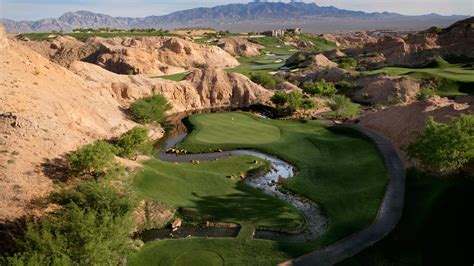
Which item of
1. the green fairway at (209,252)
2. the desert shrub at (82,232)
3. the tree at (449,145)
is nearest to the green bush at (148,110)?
the desert shrub at (82,232)

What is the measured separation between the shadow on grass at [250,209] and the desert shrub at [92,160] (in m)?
7.77

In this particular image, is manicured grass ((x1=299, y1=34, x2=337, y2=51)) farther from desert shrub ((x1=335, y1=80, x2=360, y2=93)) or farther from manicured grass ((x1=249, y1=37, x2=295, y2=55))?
desert shrub ((x1=335, y1=80, x2=360, y2=93))

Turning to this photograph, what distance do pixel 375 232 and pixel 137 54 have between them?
88437mm

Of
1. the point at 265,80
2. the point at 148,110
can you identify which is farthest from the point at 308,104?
the point at 148,110

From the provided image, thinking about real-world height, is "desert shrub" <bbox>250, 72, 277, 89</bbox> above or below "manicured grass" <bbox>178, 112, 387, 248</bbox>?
above

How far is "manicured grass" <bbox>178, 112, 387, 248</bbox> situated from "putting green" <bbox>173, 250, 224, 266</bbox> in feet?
17.0

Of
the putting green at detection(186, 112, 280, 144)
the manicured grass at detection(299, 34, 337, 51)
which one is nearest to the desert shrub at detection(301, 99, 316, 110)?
the putting green at detection(186, 112, 280, 144)

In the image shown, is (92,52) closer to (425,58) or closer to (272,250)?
(425,58)

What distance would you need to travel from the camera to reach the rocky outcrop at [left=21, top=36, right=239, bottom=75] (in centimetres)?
10056

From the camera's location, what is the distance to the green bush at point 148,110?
54.6 meters

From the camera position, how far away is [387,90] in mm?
68938

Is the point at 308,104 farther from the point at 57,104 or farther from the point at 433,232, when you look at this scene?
the point at 433,232

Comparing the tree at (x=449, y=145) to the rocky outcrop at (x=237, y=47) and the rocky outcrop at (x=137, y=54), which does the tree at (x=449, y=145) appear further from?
the rocky outcrop at (x=237, y=47)

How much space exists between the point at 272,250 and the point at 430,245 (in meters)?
9.84
